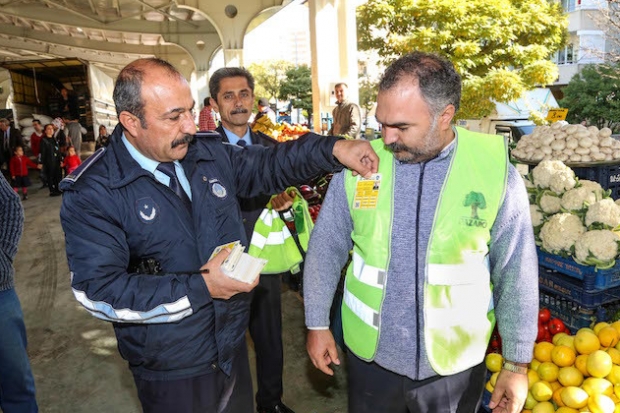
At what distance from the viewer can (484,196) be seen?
5.78ft

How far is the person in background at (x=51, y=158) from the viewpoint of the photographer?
13148 millimetres

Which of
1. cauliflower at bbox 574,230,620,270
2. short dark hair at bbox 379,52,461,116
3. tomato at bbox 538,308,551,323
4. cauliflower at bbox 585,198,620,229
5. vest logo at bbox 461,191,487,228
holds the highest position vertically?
short dark hair at bbox 379,52,461,116

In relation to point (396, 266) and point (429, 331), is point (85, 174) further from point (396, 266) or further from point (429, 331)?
point (429, 331)

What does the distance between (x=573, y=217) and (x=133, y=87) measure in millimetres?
2915

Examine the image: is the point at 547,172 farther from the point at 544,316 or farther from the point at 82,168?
the point at 82,168

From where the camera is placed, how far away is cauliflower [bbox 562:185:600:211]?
11.1 feet

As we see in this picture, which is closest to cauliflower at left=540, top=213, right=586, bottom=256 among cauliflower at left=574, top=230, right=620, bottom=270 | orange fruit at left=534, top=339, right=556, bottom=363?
cauliflower at left=574, top=230, right=620, bottom=270

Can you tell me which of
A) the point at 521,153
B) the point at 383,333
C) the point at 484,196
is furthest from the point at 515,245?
the point at 521,153

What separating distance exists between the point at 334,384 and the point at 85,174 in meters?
2.73

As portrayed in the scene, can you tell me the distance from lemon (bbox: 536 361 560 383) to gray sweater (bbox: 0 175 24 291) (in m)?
2.96

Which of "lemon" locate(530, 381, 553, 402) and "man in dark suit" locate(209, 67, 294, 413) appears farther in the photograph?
"man in dark suit" locate(209, 67, 294, 413)

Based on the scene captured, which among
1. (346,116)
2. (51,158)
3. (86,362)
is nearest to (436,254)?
(86,362)

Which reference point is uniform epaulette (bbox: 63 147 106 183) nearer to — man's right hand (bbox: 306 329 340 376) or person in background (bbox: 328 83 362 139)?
man's right hand (bbox: 306 329 340 376)

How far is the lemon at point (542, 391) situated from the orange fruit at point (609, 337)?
0.41 meters
